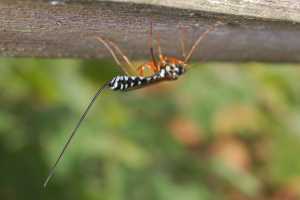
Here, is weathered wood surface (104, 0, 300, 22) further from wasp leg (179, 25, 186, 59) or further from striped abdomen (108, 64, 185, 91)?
striped abdomen (108, 64, 185, 91)

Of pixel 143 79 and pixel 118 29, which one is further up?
pixel 118 29

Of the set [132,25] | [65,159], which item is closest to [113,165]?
[65,159]

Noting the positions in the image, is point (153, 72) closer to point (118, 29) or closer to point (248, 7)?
point (118, 29)

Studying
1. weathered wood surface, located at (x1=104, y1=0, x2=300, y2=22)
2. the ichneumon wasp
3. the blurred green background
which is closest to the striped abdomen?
the ichneumon wasp

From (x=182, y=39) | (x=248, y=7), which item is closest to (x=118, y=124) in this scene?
(x=182, y=39)

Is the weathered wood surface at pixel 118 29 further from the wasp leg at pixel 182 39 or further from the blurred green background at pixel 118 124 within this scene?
the blurred green background at pixel 118 124

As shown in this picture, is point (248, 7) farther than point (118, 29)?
No
